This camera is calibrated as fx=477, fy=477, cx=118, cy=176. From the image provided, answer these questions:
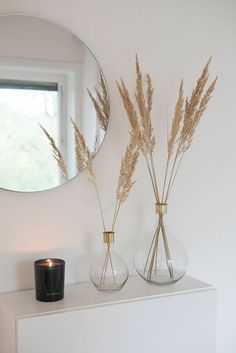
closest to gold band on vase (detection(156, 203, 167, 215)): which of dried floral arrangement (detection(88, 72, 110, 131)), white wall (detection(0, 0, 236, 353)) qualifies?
white wall (detection(0, 0, 236, 353))

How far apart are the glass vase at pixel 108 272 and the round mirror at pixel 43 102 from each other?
0.99 feet

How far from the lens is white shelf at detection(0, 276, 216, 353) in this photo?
4.89 ft

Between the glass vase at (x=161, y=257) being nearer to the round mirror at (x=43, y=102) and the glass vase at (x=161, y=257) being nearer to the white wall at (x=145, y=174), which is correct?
the white wall at (x=145, y=174)

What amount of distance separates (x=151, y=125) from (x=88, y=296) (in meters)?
0.71

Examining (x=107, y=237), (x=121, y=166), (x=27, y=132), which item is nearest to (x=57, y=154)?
(x=27, y=132)

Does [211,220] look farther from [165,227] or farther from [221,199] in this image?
[165,227]

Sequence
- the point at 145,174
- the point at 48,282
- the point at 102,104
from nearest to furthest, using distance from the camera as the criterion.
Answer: the point at 48,282
the point at 102,104
the point at 145,174

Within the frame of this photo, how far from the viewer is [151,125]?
1915 millimetres

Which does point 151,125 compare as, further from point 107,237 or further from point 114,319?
point 114,319

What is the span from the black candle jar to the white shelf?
0.09 feet

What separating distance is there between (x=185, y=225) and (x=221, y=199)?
23cm

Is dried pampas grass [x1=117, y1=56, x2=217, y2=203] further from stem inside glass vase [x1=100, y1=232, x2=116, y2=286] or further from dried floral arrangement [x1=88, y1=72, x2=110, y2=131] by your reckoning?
stem inside glass vase [x1=100, y1=232, x2=116, y2=286]

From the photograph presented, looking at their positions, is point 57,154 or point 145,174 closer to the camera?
point 57,154

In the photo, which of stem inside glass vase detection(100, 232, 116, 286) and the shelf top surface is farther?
stem inside glass vase detection(100, 232, 116, 286)
